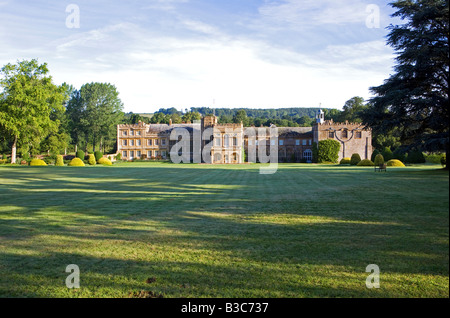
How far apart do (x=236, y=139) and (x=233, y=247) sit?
2394 inches

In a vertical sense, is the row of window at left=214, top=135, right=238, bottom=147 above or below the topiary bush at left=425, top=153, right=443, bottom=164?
above

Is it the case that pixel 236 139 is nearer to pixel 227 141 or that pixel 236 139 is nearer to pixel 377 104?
pixel 227 141

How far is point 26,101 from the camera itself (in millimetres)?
44750

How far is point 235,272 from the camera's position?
503 centimetres

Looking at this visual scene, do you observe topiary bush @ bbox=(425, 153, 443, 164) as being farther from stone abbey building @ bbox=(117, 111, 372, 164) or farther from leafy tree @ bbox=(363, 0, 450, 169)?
leafy tree @ bbox=(363, 0, 450, 169)

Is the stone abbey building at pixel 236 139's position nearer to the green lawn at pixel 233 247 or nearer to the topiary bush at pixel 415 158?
the topiary bush at pixel 415 158

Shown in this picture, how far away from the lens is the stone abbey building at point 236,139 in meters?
65.2

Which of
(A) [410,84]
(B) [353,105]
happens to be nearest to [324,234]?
(A) [410,84]

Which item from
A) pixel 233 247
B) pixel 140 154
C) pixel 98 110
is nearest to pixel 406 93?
pixel 233 247

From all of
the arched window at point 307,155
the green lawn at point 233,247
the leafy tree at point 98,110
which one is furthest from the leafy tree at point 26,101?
the arched window at point 307,155

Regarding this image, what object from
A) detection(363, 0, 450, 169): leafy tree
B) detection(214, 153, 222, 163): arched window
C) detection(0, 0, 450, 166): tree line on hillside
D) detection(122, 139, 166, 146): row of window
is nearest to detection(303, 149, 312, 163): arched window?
detection(0, 0, 450, 166): tree line on hillside

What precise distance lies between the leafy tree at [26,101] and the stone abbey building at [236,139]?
28410 mm

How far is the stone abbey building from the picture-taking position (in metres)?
65.2
